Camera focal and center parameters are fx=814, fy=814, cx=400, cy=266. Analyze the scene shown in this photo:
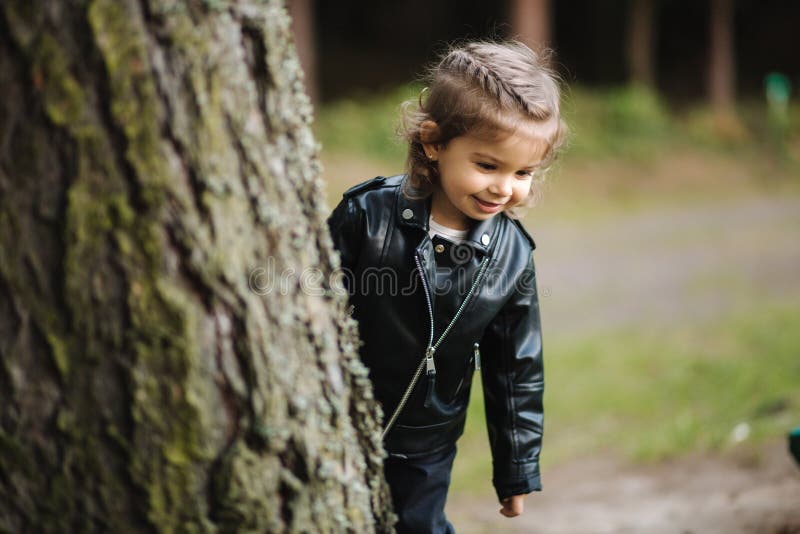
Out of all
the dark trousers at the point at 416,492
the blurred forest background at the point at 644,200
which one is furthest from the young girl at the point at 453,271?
the blurred forest background at the point at 644,200

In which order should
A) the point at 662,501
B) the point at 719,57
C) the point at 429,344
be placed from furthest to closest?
the point at 719,57 < the point at 662,501 < the point at 429,344

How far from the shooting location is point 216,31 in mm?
1462

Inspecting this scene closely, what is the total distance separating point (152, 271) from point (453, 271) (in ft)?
3.30

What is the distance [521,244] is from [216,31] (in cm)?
118

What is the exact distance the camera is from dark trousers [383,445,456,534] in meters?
2.31

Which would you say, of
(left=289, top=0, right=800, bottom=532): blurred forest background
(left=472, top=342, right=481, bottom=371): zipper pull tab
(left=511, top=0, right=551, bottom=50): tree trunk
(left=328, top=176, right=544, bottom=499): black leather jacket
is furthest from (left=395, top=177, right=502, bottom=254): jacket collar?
(left=511, top=0, right=551, bottom=50): tree trunk

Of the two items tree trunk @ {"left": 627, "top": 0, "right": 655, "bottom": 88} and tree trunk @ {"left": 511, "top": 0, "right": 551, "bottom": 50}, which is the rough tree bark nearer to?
tree trunk @ {"left": 511, "top": 0, "right": 551, "bottom": 50}

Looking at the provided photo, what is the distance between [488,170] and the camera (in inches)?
84.3

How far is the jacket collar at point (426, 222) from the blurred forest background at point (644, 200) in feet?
1.24

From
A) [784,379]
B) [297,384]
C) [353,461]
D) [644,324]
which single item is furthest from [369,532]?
[644,324]

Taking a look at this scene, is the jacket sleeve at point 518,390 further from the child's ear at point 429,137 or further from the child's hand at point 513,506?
the child's ear at point 429,137

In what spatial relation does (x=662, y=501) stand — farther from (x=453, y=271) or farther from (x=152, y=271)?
(x=152, y=271)

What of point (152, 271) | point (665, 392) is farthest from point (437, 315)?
point (665, 392)

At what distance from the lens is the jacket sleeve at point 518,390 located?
233cm
